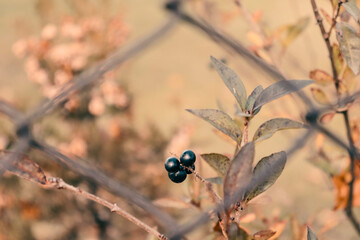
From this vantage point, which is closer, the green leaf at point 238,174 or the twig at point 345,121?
the green leaf at point 238,174

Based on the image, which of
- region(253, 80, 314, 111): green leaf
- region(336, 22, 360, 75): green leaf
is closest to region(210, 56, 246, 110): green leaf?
region(253, 80, 314, 111): green leaf

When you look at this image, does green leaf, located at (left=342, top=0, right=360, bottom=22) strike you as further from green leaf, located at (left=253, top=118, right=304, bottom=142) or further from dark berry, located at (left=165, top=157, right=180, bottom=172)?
dark berry, located at (left=165, top=157, right=180, bottom=172)

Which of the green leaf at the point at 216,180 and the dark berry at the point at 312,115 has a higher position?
the green leaf at the point at 216,180

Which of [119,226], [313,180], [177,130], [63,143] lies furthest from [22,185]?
[313,180]

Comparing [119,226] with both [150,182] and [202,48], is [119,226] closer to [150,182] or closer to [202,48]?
[150,182]

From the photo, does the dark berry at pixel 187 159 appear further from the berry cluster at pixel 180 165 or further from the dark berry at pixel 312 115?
the dark berry at pixel 312 115

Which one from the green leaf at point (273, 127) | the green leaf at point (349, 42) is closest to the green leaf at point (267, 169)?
the green leaf at point (273, 127)

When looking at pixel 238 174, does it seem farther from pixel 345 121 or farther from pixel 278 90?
pixel 345 121
